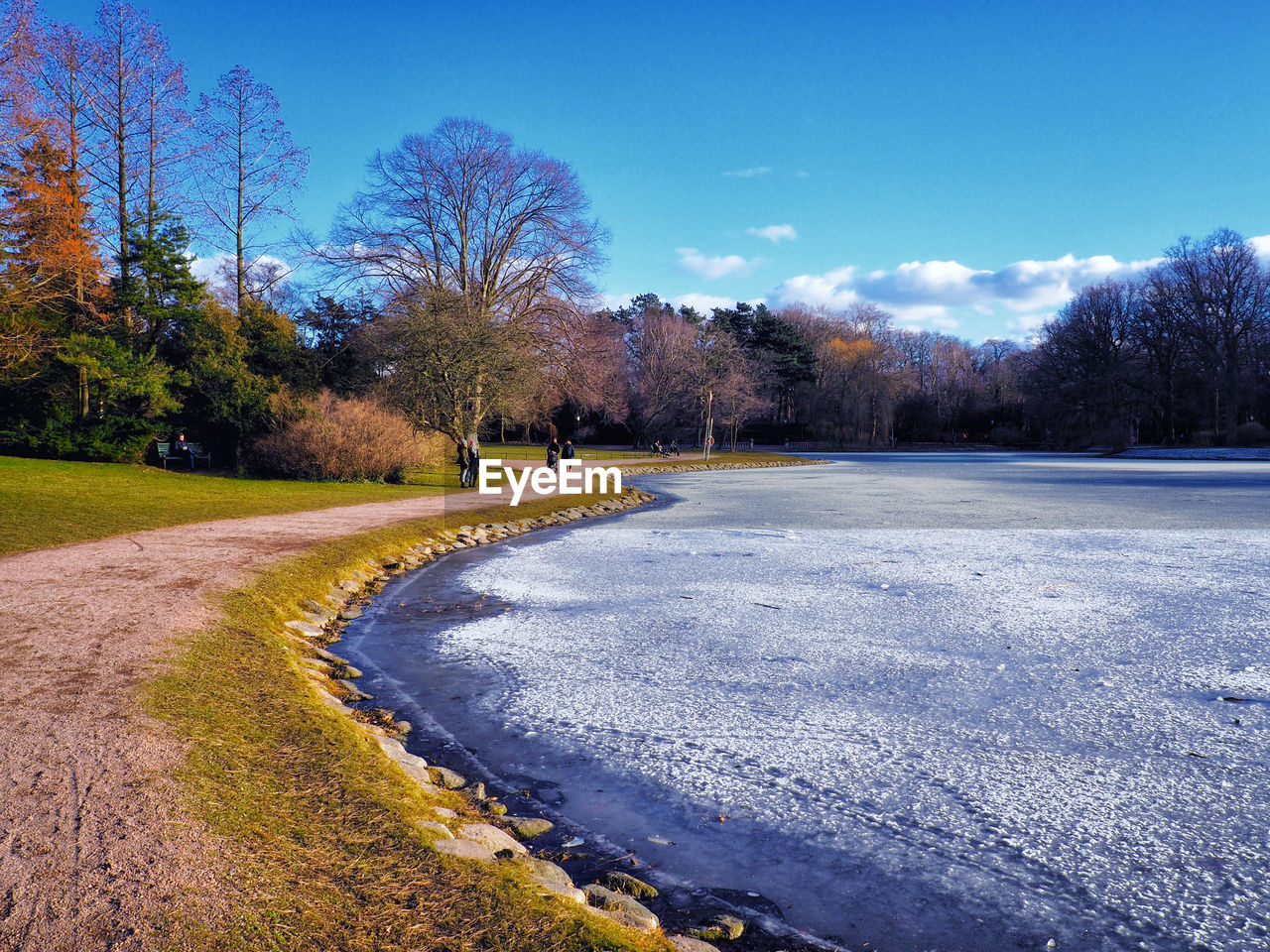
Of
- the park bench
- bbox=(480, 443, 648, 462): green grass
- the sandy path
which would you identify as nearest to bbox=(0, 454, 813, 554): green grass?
the park bench

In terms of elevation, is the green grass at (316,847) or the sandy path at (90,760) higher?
the sandy path at (90,760)

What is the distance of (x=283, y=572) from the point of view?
7668 mm

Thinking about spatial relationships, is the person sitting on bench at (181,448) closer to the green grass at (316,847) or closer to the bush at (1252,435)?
the green grass at (316,847)

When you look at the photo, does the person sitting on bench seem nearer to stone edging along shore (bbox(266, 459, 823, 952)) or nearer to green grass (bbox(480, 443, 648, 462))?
green grass (bbox(480, 443, 648, 462))

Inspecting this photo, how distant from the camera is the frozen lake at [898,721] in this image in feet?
9.32

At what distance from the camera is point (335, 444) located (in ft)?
61.4

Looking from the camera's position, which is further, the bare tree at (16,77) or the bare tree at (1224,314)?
the bare tree at (1224,314)

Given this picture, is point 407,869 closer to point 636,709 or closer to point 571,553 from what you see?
point 636,709

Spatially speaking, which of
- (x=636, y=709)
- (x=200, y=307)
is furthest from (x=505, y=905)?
(x=200, y=307)

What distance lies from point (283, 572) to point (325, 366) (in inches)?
889

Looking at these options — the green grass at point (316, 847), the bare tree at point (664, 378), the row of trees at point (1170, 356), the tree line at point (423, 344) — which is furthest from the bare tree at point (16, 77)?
Result: the row of trees at point (1170, 356)

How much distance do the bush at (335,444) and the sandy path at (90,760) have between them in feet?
38.1


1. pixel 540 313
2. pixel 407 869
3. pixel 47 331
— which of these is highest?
pixel 540 313

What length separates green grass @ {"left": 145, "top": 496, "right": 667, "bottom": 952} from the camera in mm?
2197
